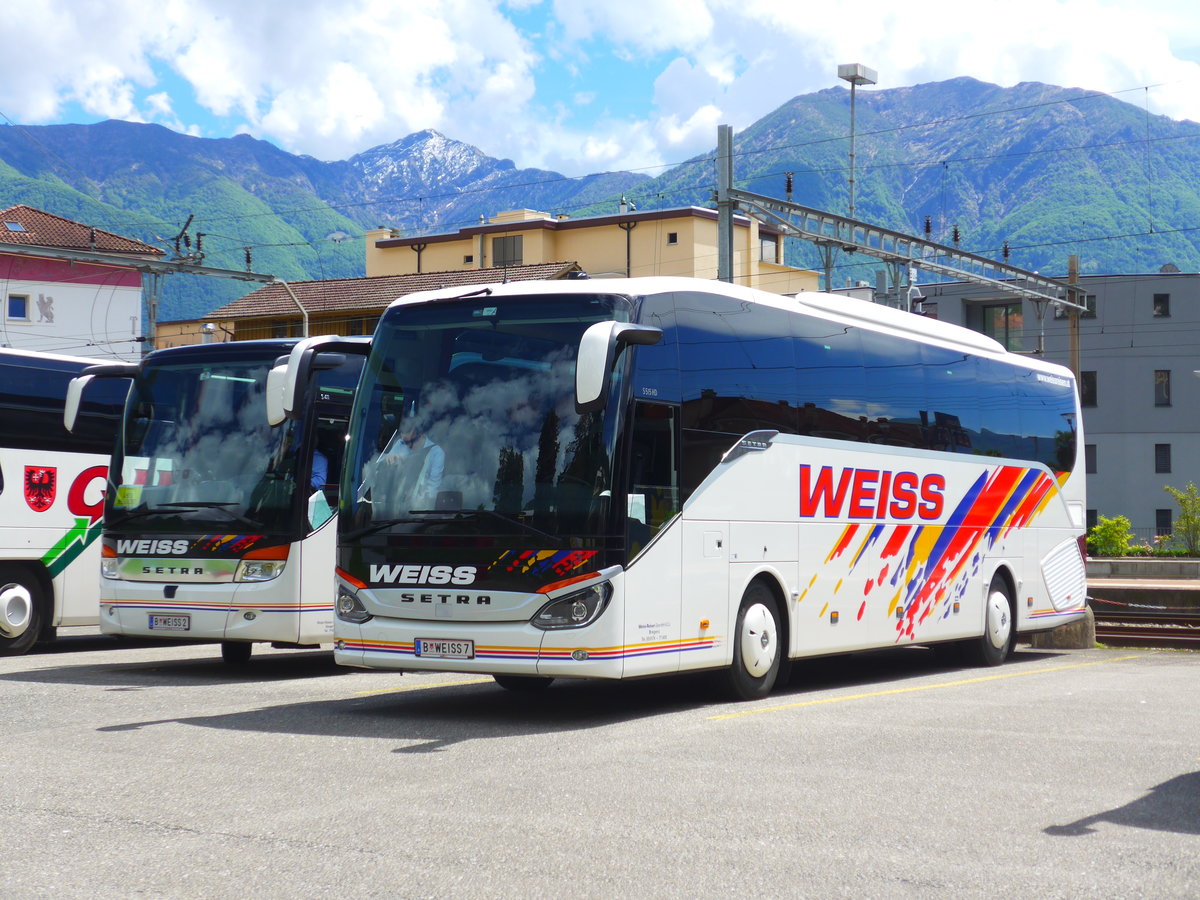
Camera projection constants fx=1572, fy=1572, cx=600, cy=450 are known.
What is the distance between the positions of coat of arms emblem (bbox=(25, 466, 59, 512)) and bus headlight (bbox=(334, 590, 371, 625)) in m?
6.58

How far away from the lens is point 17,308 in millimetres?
67125

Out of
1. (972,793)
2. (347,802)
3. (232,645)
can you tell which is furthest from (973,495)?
(347,802)

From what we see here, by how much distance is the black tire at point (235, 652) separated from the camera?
16.4 m

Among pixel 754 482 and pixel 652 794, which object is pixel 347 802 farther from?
pixel 754 482

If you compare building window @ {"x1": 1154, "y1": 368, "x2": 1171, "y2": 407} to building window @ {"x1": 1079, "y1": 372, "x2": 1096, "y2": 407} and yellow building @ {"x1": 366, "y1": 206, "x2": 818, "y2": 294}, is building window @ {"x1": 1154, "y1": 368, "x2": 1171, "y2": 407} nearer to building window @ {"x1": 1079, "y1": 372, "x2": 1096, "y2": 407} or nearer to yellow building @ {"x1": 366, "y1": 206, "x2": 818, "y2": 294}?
building window @ {"x1": 1079, "y1": 372, "x2": 1096, "y2": 407}

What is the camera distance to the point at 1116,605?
25219 mm

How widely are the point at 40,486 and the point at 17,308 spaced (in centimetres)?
5376

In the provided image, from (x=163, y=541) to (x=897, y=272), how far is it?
2695 centimetres

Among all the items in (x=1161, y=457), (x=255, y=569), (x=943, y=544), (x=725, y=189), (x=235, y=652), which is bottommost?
(x=235, y=652)

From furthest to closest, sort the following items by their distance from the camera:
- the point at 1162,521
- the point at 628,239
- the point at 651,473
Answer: the point at 628,239, the point at 1162,521, the point at 651,473

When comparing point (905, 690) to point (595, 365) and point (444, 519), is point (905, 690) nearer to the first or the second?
point (444, 519)

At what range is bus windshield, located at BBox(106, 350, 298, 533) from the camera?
14680mm

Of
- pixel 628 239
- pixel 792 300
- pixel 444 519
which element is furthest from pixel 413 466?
pixel 628 239

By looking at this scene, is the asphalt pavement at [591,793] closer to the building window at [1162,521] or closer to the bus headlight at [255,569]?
the bus headlight at [255,569]
